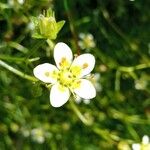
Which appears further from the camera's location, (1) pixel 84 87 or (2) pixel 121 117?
(2) pixel 121 117

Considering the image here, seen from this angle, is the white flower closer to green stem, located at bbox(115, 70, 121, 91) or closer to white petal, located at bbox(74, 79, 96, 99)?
white petal, located at bbox(74, 79, 96, 99)

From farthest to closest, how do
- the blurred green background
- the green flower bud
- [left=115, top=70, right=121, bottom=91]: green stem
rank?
[left=115, top=70, right=121, bottom=91]: green stem → the blurred green background → the green flower bud

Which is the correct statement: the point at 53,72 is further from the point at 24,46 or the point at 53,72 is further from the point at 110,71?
the point at 110,71

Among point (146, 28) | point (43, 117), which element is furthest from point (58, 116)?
point (146, 28)

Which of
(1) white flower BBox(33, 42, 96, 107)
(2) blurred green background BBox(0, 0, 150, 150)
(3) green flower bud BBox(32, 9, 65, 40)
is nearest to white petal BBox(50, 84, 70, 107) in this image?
(1) white flower BBox(33, 42, 96, 107)

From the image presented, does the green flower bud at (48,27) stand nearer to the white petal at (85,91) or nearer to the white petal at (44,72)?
the white petal at (44,72)

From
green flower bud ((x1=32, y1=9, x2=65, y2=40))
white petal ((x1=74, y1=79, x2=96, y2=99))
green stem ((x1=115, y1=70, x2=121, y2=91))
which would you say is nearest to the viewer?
green flower bud ((x1=32, y1=9, x2=65, y2=40))
